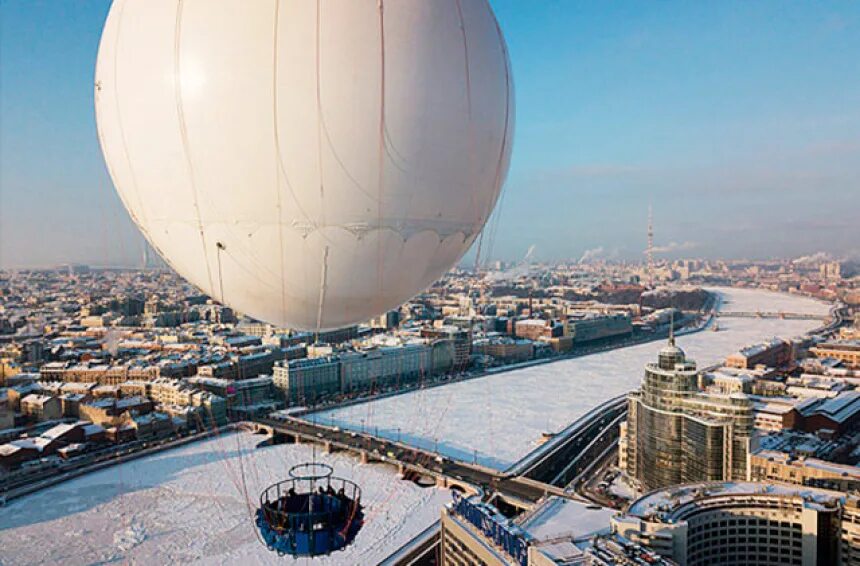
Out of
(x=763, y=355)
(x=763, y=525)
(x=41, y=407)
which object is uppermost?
(x=763, y=525)

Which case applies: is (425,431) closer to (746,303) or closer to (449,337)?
(449,337)

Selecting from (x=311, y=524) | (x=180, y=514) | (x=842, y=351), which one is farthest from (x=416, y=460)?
(x=842, y=351)

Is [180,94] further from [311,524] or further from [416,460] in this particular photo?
[416,460]

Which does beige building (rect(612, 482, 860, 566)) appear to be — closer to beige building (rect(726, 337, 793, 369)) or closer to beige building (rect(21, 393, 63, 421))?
beige building (rect(21, 393, 63, 421))

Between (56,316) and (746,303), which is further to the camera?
(746,303)

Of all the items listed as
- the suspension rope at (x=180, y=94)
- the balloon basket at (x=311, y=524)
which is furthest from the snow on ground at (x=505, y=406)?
the suspension rope at (x=180, y=94)

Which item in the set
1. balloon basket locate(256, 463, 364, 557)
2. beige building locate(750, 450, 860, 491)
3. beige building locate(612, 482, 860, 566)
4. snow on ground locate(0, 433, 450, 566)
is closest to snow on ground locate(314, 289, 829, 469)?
snow on ground locate(0, 433, 450, 566)

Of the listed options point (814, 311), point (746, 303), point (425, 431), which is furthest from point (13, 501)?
point (746, 303)
